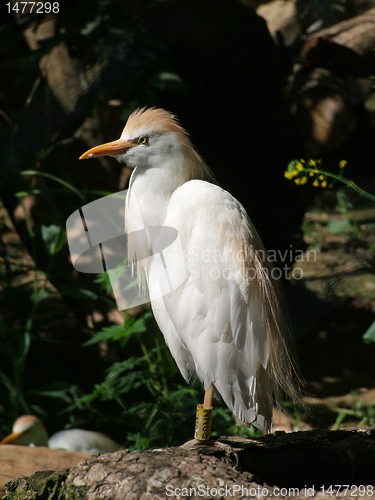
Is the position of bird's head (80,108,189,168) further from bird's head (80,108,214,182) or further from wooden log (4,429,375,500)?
wooden log (4,429,375,500)

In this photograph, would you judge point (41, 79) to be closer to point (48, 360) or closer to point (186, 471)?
point (48, 360)

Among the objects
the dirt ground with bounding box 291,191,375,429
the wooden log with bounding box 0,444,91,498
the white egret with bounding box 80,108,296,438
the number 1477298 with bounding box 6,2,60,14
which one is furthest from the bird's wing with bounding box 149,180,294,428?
the number 1477298 with bounding box 6,2,60,14

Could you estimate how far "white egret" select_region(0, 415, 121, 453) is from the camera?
1624 mm

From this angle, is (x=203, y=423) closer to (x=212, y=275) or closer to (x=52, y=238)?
(x=212, y=275)

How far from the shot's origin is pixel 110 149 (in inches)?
41.6

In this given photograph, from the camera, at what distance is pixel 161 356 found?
1.75 meters

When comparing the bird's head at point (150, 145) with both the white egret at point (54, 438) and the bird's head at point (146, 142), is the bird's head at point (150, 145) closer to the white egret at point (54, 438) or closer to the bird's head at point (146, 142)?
the bird's head at point (146, 142)

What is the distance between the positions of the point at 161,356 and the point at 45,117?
46.3 inches

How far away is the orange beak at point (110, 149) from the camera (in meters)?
1.06

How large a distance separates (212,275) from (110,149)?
40cm

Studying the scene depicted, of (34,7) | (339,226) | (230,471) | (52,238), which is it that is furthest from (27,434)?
(34,7)

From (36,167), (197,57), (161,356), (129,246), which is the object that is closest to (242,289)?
(129,246)

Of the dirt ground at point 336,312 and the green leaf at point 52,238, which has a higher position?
the green leaf at point 52,238

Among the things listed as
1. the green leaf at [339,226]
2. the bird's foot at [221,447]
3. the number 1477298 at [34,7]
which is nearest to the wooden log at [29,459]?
the bird's foot at [221,447]
